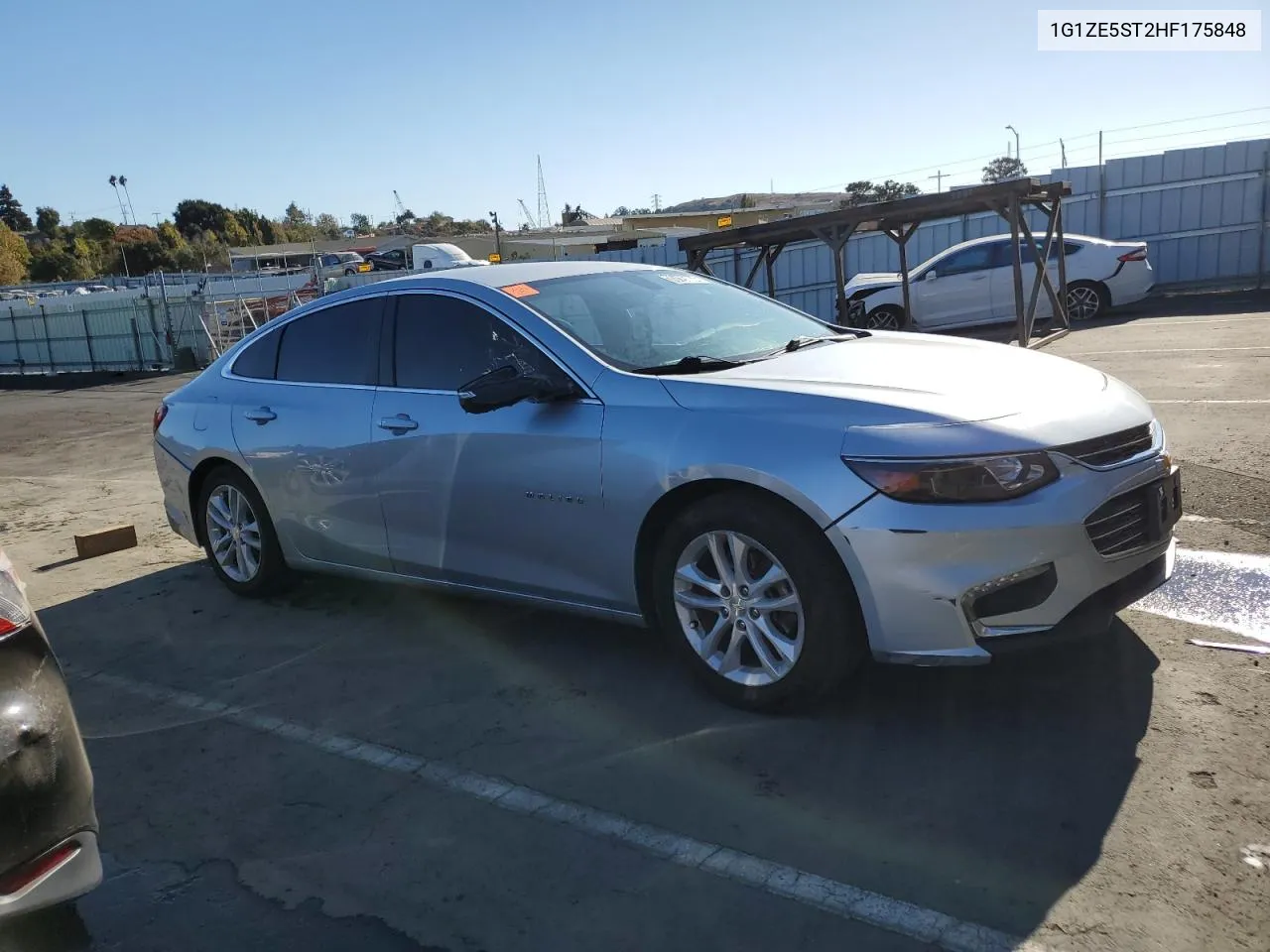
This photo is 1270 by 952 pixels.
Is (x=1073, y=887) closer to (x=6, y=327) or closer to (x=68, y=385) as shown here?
(x=68, y=385)

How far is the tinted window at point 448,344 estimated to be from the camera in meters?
4.48

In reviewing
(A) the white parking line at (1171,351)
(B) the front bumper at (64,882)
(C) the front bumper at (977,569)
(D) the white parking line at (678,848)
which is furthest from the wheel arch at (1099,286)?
(B) the front bumper at (64,882)

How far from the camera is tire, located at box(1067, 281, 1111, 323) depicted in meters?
15.9

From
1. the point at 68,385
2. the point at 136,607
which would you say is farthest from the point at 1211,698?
the point at 68,385

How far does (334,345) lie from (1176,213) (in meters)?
17.9

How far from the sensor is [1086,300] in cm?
1596

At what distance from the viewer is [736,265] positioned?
18266mm

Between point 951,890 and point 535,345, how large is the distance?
8.59ft

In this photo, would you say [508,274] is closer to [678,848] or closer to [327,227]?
[678,848]

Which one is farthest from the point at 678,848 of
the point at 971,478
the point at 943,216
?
the point at 943,216

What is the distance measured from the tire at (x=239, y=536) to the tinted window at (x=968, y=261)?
41.4ft

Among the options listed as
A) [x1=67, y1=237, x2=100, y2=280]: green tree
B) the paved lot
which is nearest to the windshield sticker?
the paved lot

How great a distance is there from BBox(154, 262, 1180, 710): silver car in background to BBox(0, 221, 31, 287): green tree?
93591 millimetres

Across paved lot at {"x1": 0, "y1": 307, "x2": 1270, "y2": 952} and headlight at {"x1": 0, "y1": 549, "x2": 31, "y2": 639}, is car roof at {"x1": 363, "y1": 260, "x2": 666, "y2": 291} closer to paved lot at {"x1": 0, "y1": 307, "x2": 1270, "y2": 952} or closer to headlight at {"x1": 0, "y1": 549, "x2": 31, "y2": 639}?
paved lot at {"x1": 0, "y1": 307, "x2": 1270, "y2": 952}
